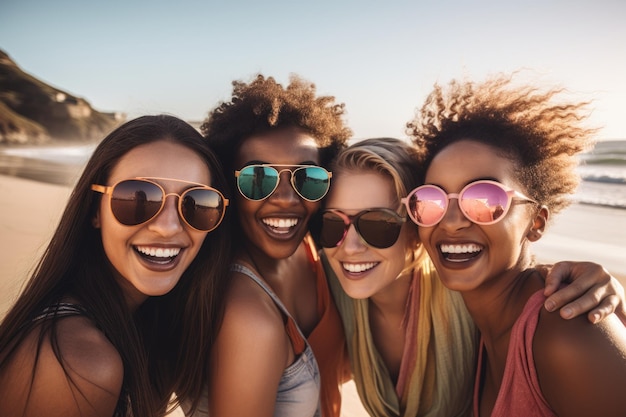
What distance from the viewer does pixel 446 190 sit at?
237 centimetres

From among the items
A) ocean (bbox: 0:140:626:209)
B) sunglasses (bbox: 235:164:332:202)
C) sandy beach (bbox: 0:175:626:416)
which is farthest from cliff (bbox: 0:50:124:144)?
sunglasses (bbox: 235:164:332:202)

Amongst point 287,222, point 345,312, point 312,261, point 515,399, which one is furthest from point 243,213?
point 515,399

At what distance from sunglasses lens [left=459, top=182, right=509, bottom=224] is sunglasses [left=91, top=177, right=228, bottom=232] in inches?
53.4

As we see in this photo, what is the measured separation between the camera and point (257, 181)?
8.44 ft

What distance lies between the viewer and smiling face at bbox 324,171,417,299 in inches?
104

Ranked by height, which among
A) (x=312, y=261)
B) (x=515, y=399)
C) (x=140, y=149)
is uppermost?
(x=140, y=149)

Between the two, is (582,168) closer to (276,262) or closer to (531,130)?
(531,130)

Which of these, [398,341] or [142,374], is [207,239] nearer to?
[142,374]

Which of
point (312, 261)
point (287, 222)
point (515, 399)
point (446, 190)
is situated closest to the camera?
point (515, 399)

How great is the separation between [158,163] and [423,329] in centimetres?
194

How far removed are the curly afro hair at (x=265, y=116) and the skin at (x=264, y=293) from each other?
7 cm

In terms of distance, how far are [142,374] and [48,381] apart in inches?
21.1

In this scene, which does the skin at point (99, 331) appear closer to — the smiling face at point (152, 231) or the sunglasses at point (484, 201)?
the smiling face at point (152, 231)

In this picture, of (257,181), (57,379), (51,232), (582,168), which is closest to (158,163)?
(257,181)
